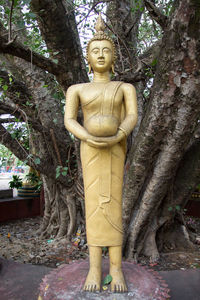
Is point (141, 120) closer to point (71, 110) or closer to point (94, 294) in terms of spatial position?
point (71, 110)

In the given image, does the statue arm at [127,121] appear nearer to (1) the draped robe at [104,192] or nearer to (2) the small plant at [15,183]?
(1) the draped robe at [104,192]

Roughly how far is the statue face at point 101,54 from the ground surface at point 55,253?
3.24 meters

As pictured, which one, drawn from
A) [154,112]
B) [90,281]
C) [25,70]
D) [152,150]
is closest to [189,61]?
[154,112]

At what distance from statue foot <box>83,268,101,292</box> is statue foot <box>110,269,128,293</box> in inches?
5.0

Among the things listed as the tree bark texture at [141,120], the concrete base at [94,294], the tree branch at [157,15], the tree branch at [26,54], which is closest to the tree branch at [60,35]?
the tree bark texture at [141,120]

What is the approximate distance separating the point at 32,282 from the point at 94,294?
1.33 metres

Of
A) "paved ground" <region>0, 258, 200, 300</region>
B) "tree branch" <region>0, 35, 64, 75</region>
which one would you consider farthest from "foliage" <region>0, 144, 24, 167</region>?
"tree branch" <region>0, 35, 64, 75</region>

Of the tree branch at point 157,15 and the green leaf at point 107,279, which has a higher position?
the tree branch at point 157,15

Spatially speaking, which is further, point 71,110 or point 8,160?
point 8,160

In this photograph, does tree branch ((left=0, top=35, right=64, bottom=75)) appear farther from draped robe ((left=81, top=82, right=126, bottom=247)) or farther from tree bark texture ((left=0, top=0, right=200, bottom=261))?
draped robe ((left=81, top=82, right=126, bottom=247))

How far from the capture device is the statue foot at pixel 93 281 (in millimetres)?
2428

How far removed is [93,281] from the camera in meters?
2.47

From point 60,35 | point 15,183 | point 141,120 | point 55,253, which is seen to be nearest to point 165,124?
point 141,120

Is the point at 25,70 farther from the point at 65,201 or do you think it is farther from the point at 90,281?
the point at 90,281
